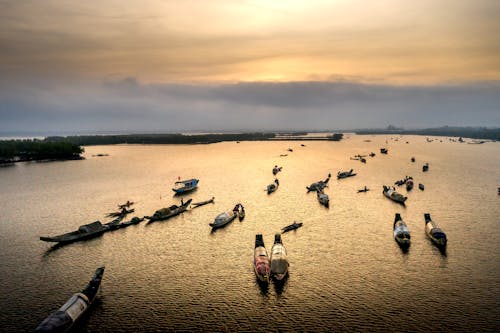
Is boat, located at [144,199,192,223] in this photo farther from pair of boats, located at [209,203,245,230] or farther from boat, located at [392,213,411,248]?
boat, located at [392,213,411,248]

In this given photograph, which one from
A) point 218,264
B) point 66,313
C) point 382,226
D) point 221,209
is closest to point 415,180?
point 382,226

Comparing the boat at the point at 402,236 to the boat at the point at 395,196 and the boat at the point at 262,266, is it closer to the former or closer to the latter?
the boat at the point at 262,266

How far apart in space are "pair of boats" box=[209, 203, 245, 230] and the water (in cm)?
146

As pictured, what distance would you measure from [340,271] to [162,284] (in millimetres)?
23411

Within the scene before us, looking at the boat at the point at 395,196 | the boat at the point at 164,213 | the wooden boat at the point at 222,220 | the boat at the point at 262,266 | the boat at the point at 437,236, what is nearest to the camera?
the boat at the point at 262,266

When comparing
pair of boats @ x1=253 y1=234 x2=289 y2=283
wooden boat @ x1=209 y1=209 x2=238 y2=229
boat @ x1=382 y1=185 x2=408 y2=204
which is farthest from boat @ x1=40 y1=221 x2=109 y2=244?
boat @ x1=382 y1=185 x2=408 y2=204

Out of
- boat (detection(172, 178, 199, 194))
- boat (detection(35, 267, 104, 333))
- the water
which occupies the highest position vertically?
boat (detection(172, 178, 199, 194))

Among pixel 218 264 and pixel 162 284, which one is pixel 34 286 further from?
pixel 218 264

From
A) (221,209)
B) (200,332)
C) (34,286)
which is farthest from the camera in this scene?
(221,209)

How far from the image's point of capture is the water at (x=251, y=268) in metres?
32.6

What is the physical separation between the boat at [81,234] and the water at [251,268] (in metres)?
1.53

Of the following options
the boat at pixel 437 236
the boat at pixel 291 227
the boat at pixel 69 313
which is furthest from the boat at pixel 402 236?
the boat at pixel 69 313

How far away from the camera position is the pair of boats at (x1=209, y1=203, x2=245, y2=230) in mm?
61737

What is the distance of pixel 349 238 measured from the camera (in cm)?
5475
